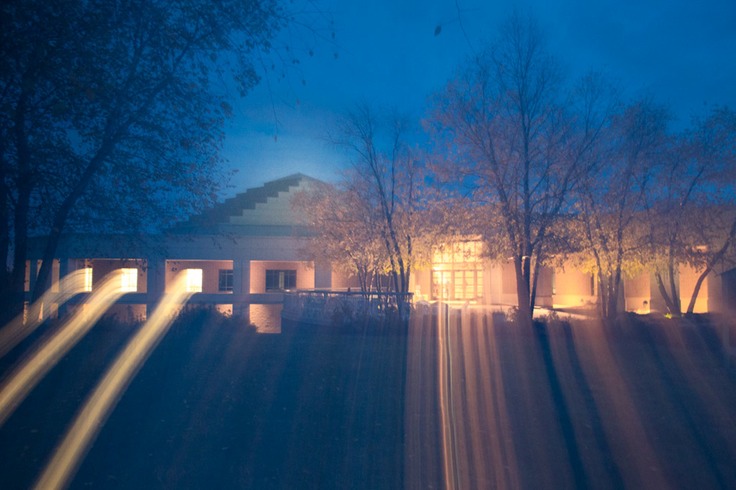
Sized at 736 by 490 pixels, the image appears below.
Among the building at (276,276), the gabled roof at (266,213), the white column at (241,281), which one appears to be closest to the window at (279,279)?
the building at (276,276)

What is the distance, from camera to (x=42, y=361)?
25.7ft

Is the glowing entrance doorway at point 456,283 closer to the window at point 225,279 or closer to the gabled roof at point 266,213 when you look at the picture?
the gabled roof at point 266,213

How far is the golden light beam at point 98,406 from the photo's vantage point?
4.84m

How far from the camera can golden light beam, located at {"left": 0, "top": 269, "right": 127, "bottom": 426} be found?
21.2 feet

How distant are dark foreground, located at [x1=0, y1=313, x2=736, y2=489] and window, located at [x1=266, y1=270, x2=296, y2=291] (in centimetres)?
1895

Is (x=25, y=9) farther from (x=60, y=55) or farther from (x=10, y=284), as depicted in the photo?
(x=10, y=284)

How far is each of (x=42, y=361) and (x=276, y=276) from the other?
22751mm

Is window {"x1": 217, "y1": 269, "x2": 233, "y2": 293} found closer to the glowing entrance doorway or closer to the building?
the building

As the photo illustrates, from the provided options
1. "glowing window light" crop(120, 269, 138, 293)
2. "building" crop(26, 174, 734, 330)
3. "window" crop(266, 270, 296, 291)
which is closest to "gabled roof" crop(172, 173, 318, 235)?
"building" crop(26, 174, 734, 330)

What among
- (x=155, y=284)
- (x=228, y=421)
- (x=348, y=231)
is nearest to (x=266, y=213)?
(x=155, y=284)

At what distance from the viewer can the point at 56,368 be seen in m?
7.71

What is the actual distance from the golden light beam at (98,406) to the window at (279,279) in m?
18.7

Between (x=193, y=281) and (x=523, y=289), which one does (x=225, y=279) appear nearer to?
(x=193, y=281)

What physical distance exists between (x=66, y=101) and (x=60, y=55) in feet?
2.38
